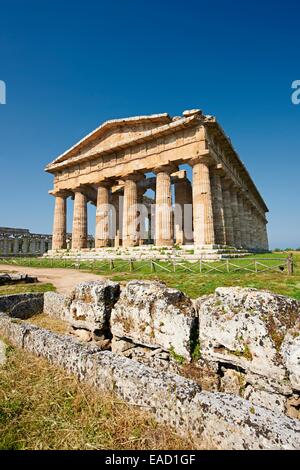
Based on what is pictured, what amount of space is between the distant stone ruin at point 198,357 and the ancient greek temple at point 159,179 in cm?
1516

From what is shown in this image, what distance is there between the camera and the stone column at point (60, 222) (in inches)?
1121

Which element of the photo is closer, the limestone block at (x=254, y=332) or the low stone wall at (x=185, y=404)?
the low stone wall at (x=185, y=404)

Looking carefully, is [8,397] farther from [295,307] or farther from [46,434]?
[295,307]

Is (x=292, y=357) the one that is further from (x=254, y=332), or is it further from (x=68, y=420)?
(x=68, y=420)

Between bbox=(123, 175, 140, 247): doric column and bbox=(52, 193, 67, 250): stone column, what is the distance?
9811 millimetres

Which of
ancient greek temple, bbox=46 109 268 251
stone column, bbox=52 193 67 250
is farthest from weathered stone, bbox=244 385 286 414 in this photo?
stone column, bbox=52 193 67 250

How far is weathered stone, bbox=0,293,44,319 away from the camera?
4.98m

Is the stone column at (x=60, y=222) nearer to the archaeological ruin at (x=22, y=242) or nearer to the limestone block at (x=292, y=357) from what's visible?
the archaeological ruin at (x=22, y=242)

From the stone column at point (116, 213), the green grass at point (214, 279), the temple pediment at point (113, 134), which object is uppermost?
the temple pediment at point (113, 134)

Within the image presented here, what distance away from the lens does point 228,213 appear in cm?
2497

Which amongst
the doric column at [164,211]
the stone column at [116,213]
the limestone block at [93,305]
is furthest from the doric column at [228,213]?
the limestone block at [93,305]
